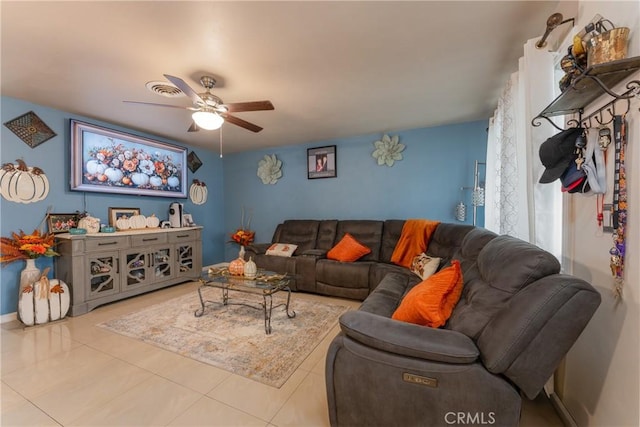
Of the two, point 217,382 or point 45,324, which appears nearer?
point 217,382

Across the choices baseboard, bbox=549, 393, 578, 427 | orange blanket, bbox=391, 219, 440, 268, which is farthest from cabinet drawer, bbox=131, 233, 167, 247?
baseboard, bbox=549, 393, 578, 427

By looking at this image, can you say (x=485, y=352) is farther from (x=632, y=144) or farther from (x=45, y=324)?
(x=45, y=324)

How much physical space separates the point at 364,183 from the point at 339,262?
4.65 feet

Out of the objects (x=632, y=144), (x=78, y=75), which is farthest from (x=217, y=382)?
(x=78, y=75)

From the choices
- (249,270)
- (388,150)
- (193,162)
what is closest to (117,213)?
(193,162)

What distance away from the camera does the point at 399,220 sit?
12.4 ft

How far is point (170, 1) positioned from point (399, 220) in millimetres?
3344

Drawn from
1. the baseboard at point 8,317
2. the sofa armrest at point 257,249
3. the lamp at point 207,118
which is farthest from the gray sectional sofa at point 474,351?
the baseboard at point 8,317

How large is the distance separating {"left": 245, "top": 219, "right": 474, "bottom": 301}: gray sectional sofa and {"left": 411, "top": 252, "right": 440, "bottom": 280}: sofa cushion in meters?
0.09

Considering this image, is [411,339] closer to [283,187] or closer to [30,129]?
[283,187]

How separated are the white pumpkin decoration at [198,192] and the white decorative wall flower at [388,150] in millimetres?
3210

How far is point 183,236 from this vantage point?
4.01 metres

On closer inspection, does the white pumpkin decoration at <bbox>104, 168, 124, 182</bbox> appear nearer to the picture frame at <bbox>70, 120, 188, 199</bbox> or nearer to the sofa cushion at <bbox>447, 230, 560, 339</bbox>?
the picture frame at <bbox>70, 120, 188, 199</bbox>

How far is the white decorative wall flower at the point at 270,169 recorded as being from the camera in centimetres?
479
